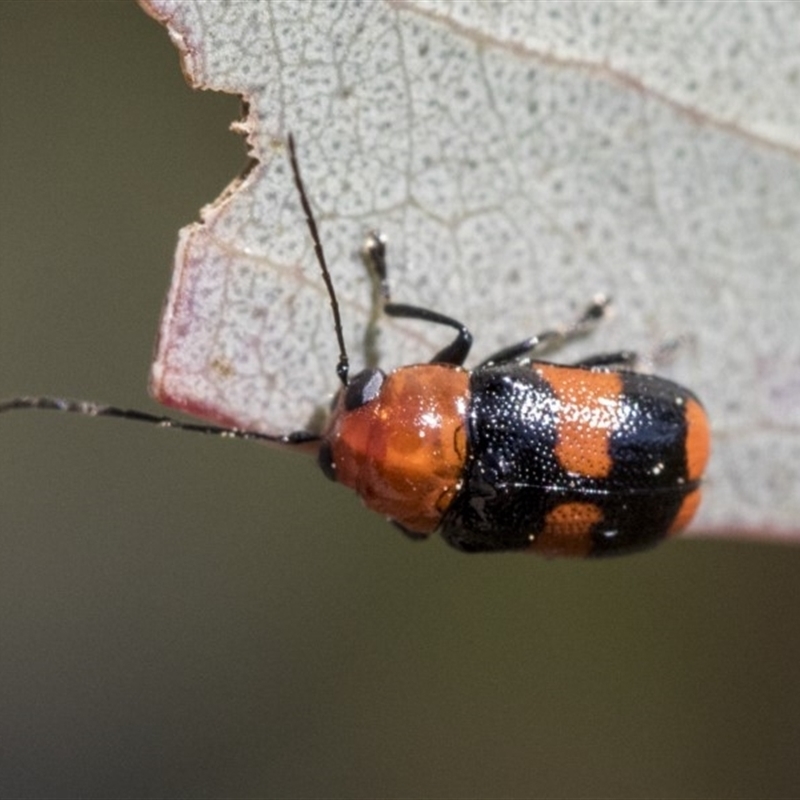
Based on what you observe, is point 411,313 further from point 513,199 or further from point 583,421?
point 583,421

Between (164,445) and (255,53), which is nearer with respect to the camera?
(255,53)

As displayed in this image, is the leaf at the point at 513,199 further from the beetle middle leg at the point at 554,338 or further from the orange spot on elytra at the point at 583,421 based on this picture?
the orange spot on elytra at the point at 583,421

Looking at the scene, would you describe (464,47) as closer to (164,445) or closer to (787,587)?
(164,445)

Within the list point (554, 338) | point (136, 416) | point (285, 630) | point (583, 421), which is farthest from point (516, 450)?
point (285, 630)

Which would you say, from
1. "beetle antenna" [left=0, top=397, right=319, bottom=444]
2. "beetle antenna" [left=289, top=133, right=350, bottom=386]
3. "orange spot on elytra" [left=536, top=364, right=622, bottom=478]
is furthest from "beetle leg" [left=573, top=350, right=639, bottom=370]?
"beetle antenna" [left=0, top=397, right=319, bottom=444]

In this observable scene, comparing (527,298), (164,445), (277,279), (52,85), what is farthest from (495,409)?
(52,85)

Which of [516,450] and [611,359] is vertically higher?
[611,359]
